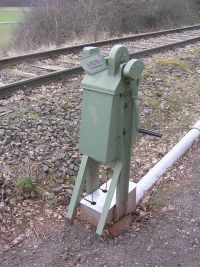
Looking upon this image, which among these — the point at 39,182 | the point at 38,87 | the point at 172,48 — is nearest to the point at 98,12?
the point at 172,48

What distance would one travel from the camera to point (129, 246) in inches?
127

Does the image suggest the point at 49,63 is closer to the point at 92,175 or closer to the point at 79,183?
the point at 92,175

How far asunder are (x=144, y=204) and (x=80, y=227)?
2.51ft

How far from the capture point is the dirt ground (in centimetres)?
304

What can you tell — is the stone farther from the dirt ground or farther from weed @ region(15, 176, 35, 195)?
weed @ region(15, 176, 35, 195)

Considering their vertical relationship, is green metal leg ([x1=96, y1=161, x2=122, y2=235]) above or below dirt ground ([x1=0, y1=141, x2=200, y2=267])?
above

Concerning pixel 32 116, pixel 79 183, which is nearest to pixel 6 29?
pixel 32 116

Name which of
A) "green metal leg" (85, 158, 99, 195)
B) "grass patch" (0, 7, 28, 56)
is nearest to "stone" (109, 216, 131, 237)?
"green metal leg" (85, 158, 99, 195)

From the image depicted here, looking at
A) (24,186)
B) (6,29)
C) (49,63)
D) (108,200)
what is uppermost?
(108,200)

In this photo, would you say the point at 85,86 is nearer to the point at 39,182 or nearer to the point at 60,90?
the point at 39,182

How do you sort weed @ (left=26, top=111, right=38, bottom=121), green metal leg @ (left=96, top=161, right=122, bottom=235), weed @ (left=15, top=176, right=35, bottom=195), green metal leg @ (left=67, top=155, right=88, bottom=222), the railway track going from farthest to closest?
the railway track < weed @ (left=26, top=111, right=38, bottom=121) < weed @ (left=15, top=176, right=35, bottom=195) < green metal leg @ (left=67, top=155, right=88, bottom=222) < green metal leg @ (left=96, top=161, right=122, bottom=235)

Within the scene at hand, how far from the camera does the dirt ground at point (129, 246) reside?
120 inches

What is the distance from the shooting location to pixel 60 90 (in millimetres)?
6984

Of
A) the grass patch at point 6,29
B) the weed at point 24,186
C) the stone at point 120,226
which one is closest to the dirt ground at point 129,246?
the stone at point 120,226
